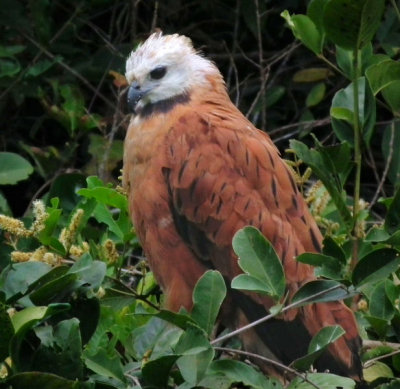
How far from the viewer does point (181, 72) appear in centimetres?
439

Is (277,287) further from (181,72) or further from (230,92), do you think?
(230,92)

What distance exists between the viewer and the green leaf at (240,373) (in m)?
2.72

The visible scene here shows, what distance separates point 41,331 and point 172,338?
39 centimetres

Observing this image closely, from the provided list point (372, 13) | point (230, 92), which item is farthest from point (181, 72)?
point (372, 13)

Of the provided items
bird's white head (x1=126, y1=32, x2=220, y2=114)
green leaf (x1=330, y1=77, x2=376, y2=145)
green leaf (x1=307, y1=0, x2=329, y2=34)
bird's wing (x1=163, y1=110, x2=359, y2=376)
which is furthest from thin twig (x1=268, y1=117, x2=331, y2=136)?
green leaf (x1=307, y1=0, x2=329, y2=34)

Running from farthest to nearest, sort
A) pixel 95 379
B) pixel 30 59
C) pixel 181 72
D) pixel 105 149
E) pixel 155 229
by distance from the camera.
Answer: pixel 30 59 < pixel 105 149 < pixel 181 72 < pixel 155 229 < pixel 95 379

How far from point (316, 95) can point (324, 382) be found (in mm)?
2805

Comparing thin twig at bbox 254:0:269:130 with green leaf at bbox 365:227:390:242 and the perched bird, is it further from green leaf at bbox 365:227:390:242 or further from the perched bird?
green leaf at bbox 365:227:390:242

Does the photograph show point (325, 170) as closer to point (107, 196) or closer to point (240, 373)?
point (240, 373)

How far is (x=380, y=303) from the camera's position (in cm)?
307

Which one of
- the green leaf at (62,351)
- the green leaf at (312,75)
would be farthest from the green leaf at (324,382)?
the green leaf at (312,75)

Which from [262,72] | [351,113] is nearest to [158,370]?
[351,113]

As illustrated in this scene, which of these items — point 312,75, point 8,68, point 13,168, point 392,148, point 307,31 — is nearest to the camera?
point 307,31

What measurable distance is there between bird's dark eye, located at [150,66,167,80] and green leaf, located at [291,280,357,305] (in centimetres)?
177
